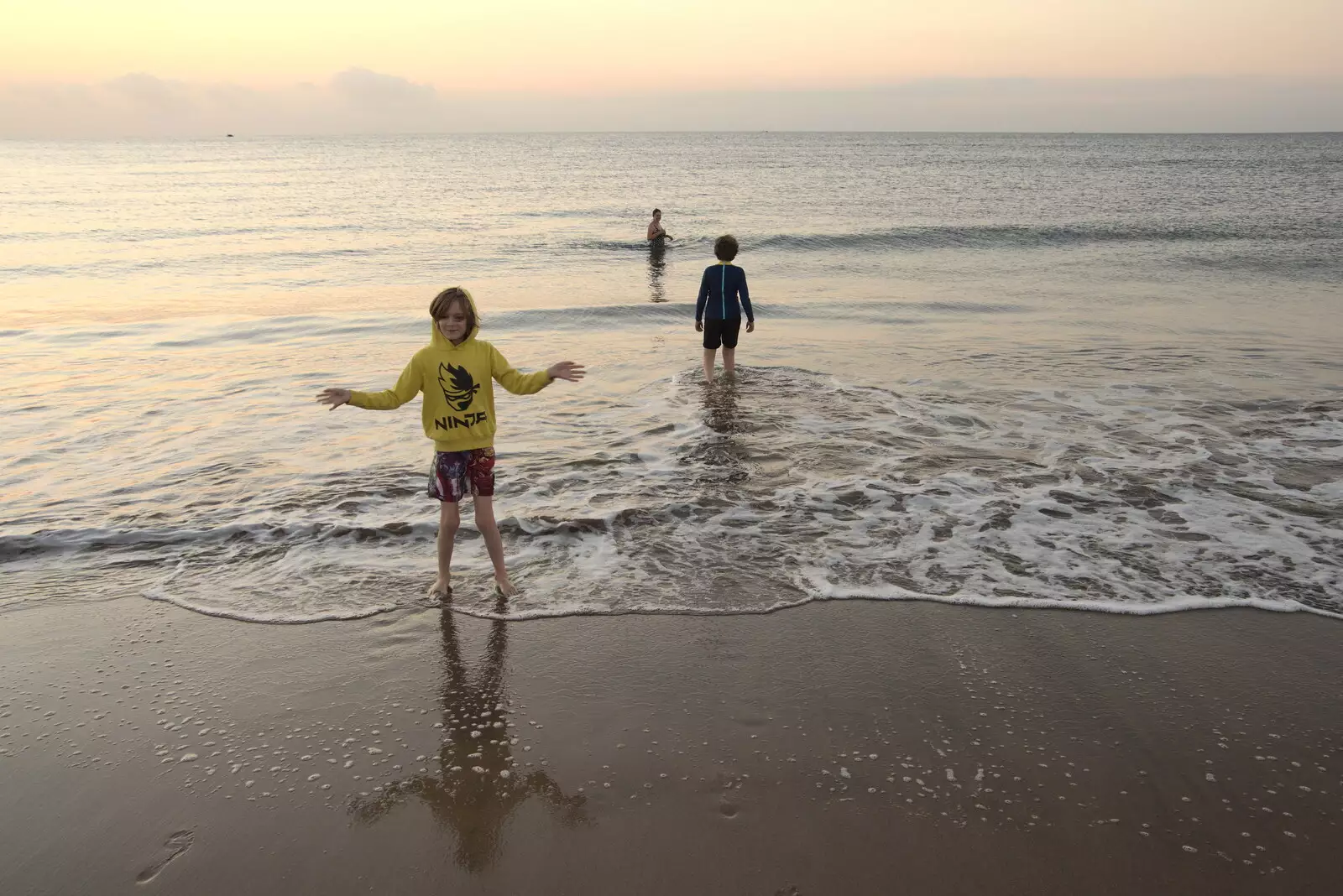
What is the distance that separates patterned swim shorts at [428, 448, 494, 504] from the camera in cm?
507

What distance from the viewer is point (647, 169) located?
71.1 m

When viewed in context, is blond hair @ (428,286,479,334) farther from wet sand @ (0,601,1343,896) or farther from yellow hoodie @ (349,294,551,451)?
wet sand @ (0,601,1343,896)

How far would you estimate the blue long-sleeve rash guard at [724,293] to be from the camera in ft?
35.2

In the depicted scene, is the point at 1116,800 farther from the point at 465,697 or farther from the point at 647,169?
the point at 647,169

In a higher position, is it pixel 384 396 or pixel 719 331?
pixel 384 396

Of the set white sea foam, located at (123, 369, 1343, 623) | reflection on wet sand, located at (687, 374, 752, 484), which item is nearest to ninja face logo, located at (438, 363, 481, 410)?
white sea foam, located at (123, 369, 1343, 623)

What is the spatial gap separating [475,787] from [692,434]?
5453 millimetres

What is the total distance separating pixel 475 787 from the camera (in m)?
3.36

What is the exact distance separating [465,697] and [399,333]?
10.8 metres

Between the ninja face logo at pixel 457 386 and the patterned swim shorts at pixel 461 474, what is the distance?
0.30 metres

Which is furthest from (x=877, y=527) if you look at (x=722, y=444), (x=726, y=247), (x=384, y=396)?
(x=726, y=247)

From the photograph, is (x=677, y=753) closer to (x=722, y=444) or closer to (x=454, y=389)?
(x=454, y=389)

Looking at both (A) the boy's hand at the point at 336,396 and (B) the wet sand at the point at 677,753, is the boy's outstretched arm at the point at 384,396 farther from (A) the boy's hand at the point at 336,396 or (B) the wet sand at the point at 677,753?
(B) the wet sand at the point at 677,753

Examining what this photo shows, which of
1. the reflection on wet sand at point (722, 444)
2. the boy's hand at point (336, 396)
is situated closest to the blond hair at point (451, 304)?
the boy's hand at point (336, 396)
